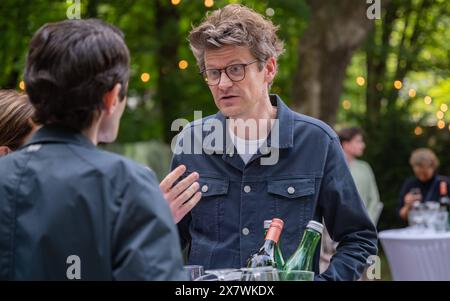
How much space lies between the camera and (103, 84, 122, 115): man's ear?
202cm

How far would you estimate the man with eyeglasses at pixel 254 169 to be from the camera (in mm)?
2986

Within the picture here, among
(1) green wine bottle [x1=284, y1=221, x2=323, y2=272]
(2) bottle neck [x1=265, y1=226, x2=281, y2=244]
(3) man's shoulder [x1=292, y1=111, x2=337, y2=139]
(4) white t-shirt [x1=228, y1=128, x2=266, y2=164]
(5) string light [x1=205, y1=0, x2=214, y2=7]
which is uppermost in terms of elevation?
(5) string light [x1=205, y1=0, x2=214, y2=7]

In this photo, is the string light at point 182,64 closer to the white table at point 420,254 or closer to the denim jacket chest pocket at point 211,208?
the white table at point 420,254

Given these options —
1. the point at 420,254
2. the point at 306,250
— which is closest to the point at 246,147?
the point at 306,250

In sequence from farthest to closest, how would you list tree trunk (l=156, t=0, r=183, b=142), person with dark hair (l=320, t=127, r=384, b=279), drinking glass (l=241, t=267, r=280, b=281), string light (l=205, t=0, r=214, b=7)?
tree trunk (l=156, t=0, r=183, b=142)
string light (l=205, t=0, r=214, b=7)
person with dark hair (l=320, t=127, r=384, b=279)
drinking glass (l=241, t=267, r=280, b=281)

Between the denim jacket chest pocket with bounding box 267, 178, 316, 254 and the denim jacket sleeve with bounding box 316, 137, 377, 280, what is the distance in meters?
0.06

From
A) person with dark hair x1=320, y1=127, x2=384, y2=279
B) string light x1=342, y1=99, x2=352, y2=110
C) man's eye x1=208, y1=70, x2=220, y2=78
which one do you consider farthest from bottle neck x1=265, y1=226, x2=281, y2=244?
string light x1=342, y1=99, x2=352, y2=110

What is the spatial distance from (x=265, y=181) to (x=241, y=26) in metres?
0.56

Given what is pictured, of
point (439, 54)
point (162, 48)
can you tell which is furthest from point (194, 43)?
point (439, 54)

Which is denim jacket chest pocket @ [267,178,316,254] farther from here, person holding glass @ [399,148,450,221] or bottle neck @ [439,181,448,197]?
bottle neck @ [439,181,448,197]

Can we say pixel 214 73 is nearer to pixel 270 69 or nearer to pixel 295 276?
pixel 270 69

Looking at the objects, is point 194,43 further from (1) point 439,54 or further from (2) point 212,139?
(1) point 439,54

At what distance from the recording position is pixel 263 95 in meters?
3.21
